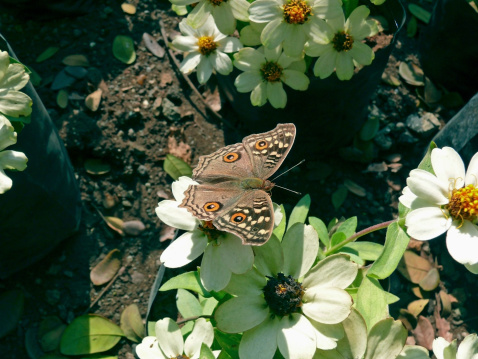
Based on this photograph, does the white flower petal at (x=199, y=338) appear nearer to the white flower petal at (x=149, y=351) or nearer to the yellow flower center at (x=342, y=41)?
the white flower petal at (x=149, y=351)

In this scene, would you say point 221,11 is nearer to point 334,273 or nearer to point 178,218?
point 178,218

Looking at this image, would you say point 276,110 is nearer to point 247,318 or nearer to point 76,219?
point 76,219

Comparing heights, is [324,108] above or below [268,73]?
below

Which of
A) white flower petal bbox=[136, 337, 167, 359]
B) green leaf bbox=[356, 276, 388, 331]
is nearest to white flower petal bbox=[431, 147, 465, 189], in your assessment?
green leaf bbox=[356, 276, 388, 331]

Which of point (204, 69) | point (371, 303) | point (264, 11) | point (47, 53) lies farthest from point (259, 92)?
point (47, 53)

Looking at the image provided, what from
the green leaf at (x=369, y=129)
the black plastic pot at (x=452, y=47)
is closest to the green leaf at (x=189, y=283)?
the green leaf at (x=369, y=129)

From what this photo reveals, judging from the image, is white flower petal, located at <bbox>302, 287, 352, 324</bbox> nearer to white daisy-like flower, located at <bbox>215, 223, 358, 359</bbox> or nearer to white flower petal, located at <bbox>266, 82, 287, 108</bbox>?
white daisy-like flower, located at <bbox>215, 223, 358, 359</bbox>

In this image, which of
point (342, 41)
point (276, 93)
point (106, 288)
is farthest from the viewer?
point (106, 288)
